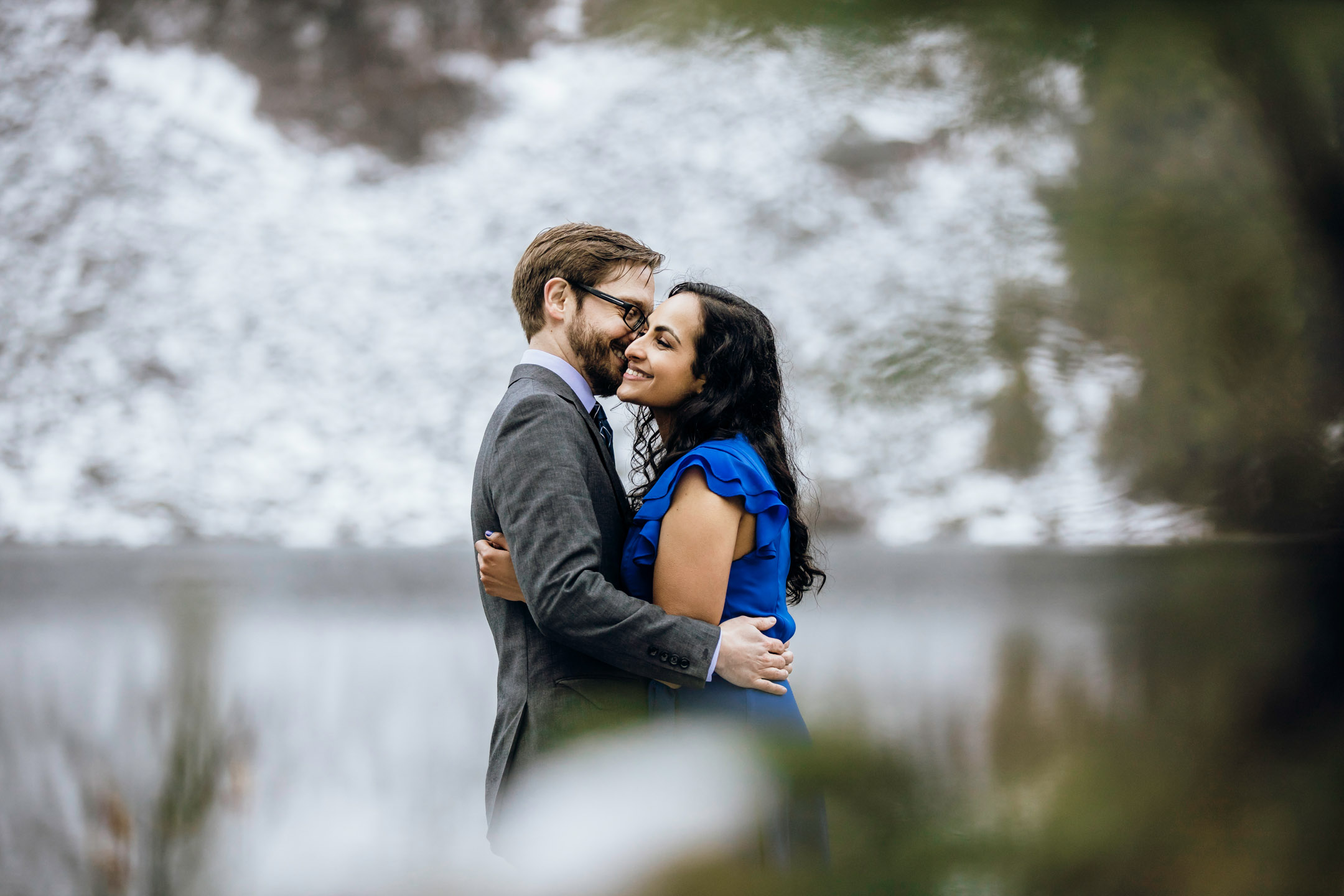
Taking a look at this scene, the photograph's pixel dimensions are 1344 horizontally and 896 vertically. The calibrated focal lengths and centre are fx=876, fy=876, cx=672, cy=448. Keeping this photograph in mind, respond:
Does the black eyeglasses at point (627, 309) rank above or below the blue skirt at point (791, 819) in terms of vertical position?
above

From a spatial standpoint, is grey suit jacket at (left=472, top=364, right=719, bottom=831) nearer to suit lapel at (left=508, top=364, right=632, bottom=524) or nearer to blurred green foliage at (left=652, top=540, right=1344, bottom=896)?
suit lapel at (left=508, top=364, right=632, bottom=524)

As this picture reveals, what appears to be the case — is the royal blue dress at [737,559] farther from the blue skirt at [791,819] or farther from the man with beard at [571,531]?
the blue skirt at [791,819]

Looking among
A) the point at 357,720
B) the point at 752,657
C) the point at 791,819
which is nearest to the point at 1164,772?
the point at 791,819

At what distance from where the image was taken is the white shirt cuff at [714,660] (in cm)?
56

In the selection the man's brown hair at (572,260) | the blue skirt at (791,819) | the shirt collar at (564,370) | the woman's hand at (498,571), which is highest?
the man's brown hair at (572,260)

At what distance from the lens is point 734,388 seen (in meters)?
0.67

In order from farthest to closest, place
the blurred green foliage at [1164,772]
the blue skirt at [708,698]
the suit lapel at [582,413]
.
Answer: the suit lapel at [582,413] < the blue skirt at [708,698] < the blurred green foliage at [1164,772]

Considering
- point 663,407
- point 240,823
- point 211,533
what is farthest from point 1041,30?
point 211,533

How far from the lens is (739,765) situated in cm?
15

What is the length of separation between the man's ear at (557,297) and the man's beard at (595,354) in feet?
0.05

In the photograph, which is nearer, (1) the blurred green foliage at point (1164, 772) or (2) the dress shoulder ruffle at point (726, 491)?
(1) the blurred green foliage at point (1164, 772)

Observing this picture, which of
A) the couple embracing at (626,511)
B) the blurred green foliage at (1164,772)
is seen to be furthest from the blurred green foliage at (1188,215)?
the couple embracing at (626,511)

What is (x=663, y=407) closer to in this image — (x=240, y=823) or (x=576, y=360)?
(x=576, y=360)

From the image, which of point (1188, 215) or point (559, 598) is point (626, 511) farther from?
point (1188, 215)
